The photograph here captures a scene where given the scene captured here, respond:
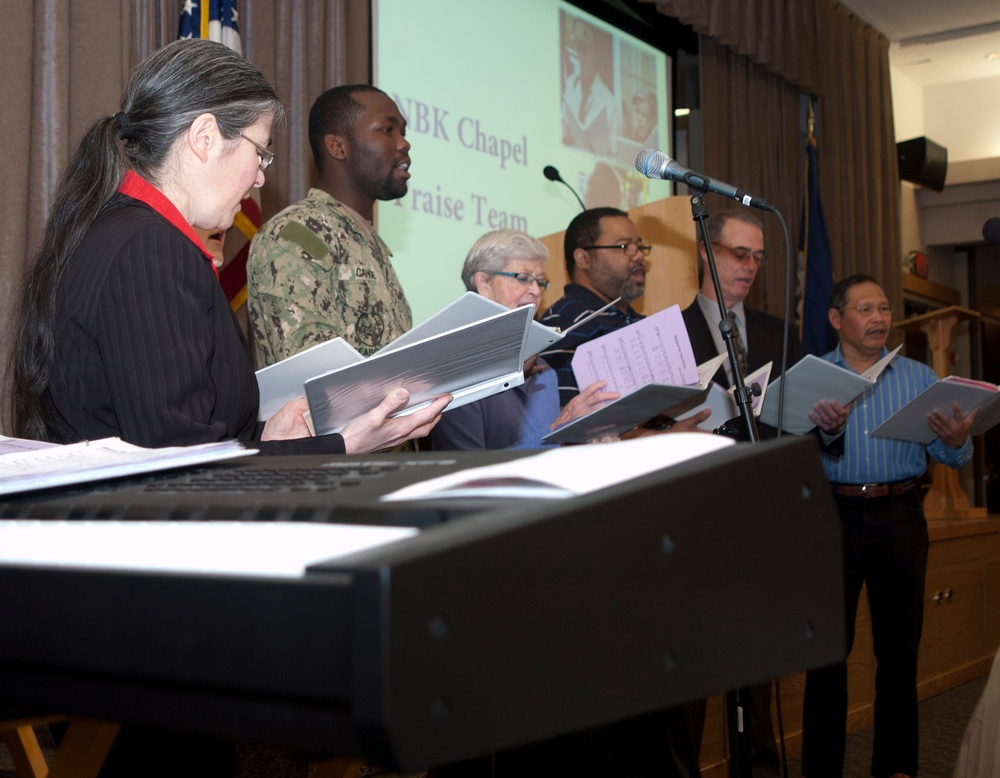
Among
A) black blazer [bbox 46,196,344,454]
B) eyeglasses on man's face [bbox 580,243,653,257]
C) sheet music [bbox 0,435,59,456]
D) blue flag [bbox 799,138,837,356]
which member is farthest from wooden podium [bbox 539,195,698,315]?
sheet music [bbox 0,435,59,456]

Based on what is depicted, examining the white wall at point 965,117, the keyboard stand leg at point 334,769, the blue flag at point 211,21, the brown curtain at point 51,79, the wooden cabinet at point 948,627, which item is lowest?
the wooden cabinet at point 948,627

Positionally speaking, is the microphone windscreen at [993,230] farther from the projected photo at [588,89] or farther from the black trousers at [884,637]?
the projected photo at [588,89]

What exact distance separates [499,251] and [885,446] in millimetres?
1312

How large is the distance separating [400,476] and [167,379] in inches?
18.9

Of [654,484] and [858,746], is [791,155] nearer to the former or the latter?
[858,746]

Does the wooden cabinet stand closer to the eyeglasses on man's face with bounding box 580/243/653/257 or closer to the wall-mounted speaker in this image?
the eyeglasses on man's face with bounding box 580/243/653/257

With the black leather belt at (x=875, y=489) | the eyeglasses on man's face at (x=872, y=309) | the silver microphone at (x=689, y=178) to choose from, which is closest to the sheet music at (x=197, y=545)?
the silver microphone at (x=689, y=178)

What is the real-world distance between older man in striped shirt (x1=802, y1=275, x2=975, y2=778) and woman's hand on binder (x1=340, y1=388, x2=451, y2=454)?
1.87m

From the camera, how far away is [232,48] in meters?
2.59

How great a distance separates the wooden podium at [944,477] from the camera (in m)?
4.51

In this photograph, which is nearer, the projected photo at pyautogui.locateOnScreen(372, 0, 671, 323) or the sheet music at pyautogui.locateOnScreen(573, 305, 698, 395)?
the sheet music at pyautogui.locateOnScreen(573, 305, 698, 395)

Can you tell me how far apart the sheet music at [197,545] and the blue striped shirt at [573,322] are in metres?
2.06

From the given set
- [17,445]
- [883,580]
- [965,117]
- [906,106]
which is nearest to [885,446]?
[883,580]

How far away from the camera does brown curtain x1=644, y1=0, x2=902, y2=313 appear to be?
4.84m
